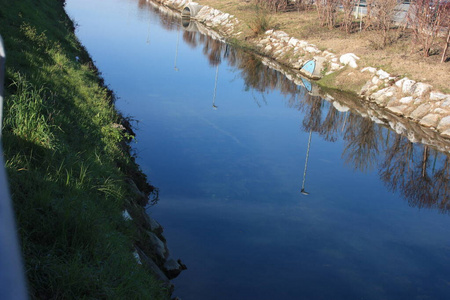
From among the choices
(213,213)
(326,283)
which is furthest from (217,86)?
(326,283)

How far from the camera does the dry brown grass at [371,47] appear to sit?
19.3m

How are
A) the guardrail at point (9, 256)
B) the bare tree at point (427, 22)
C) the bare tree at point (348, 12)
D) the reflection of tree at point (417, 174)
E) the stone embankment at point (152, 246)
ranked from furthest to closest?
the bare tree at point (348, 12), the bare tree at point (427, 22), the reflection of tree at point (417, 174), the stone embankment at point (152, 246), the guardrail at point (9, 256)

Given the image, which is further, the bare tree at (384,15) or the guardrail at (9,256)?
the bare tree at (384,15)

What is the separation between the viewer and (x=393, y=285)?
8156mm

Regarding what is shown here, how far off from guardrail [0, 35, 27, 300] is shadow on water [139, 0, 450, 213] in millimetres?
7889

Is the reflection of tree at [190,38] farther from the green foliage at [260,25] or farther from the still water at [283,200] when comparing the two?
the still water at [283,200]

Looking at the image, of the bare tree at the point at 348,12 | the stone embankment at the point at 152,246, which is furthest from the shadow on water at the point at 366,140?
the bare tree at the point at 348,12

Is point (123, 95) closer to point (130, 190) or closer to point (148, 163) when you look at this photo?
point (148, 163)

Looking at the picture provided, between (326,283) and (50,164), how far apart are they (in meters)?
4.55

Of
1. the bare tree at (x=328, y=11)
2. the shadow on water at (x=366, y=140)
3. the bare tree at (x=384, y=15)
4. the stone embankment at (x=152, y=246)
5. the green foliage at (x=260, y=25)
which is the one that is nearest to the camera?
the stone embankment at (x=152, y=246)

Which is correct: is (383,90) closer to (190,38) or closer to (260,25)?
(260,25)

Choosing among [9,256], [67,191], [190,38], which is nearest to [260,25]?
[190,38]

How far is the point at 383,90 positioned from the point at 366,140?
507cm

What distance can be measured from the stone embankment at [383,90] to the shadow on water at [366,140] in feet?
1.51
